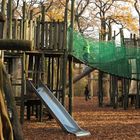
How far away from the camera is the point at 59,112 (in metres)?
15.0

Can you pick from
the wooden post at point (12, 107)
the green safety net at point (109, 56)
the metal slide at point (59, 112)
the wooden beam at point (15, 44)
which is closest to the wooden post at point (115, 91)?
the green safety net at point (109, 56)

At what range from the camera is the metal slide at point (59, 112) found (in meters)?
13.9

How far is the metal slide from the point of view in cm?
1389

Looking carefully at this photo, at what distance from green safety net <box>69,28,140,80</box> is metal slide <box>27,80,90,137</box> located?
4.40m

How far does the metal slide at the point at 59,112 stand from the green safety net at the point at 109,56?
4.40m

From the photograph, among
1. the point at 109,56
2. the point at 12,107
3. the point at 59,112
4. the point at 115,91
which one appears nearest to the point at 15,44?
the point at 12,107

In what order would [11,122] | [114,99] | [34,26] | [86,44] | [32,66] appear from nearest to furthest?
[11,122], [34,26], [32,66], [86,44], [114,99]

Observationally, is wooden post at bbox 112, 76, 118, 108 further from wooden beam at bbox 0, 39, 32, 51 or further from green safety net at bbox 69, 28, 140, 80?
wooden beam at bbox 0, 39, 32, 51

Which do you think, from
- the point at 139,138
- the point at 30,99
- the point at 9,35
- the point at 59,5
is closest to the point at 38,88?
the point at 30,99

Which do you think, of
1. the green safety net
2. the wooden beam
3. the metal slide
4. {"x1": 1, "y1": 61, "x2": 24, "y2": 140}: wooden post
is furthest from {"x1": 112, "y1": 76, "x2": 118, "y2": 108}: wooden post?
the wooden beam

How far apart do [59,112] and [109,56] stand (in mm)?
8769

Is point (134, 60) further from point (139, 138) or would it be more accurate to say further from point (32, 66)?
point (139, 138)

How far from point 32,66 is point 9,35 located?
3.81 m

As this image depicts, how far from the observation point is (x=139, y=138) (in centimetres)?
1295
